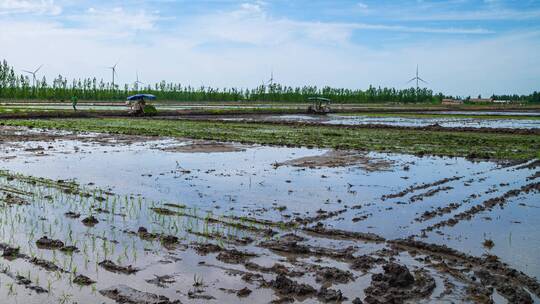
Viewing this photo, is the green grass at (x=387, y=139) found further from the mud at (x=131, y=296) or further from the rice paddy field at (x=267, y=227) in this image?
the mud at (x=131, y=296)

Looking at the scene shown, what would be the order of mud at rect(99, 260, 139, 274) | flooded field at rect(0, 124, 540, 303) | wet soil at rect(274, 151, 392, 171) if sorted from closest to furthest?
flooded field at rect(0, 124, 540, 303)
mud at rect(99, 260, 139, 274)
wet soil at rect(274, 151, 392, 171)

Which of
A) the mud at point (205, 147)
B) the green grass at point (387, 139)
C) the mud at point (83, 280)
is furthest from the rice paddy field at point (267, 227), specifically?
the green grass at point (387, 139)

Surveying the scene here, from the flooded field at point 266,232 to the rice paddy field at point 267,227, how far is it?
0.03 metres

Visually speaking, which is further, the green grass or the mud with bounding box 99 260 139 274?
the green grass

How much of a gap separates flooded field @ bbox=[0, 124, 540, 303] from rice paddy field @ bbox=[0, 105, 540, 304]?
0.09 ft

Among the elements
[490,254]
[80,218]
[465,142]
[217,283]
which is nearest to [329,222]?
[490,254]

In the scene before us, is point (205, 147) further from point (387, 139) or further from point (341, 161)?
point (387, 139)

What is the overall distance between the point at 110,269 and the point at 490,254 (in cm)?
483

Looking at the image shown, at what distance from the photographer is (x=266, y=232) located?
820cm

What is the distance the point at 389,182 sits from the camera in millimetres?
13000

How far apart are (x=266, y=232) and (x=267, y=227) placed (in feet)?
1.13

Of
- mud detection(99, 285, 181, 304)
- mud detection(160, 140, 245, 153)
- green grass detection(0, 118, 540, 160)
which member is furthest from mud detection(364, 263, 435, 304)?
mud detection(160, 140, 245, 153)

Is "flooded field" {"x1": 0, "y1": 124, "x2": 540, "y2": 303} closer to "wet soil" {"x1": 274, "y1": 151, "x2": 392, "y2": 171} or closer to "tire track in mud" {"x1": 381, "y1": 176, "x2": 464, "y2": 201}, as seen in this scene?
"tire track in mud" {"x1": 381, "y1": 176, "x2": 464, "y2": 201}

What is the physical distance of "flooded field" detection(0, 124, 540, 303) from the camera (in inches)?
234
